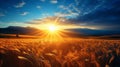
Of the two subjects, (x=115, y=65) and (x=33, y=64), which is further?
(x=115, y=65)

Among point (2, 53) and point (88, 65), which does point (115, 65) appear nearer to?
point (88, 65)

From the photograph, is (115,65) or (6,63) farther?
(115,65)

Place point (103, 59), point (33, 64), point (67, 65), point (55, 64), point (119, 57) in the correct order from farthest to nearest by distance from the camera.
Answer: point (119, 57), point (103, 59), point (55, 64), point (67, 65), point (33, 64)

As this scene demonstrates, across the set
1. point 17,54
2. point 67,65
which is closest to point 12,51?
point 17,54

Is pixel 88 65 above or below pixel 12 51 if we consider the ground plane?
below

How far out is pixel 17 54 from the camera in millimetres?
3408

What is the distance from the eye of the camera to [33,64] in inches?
117

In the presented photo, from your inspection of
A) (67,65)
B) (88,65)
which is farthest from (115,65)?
(67,65)

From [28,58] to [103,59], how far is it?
1.86 meters

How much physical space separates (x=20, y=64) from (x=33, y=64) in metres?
0.24

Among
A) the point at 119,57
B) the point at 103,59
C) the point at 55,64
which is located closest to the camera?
the point at 55,64

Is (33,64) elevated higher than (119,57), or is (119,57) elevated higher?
(33,64)

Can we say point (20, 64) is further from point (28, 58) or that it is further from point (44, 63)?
point (44, 63)

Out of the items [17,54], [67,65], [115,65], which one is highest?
[17,54]
